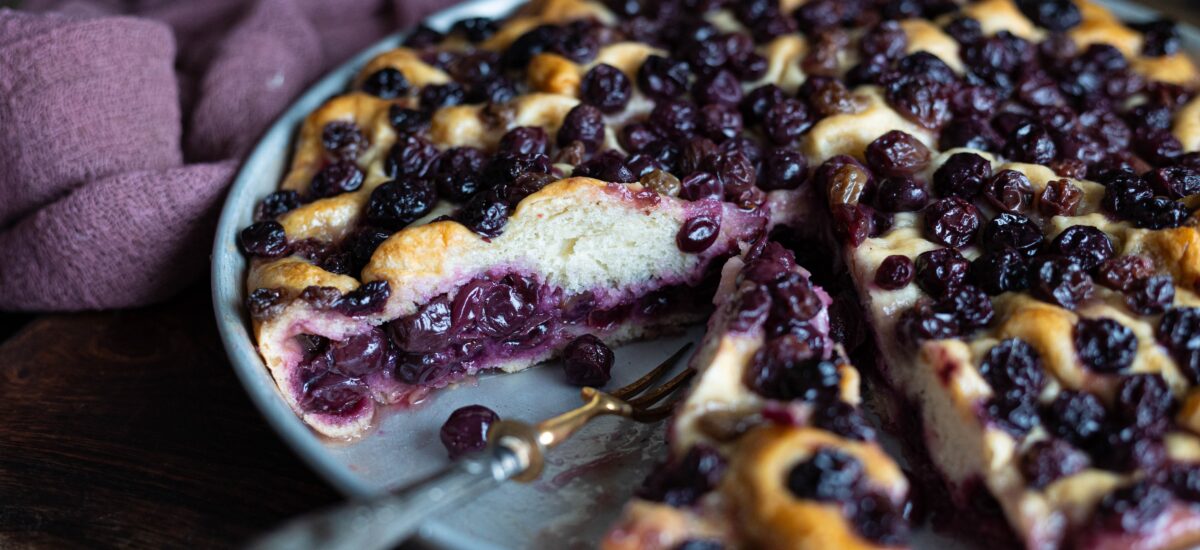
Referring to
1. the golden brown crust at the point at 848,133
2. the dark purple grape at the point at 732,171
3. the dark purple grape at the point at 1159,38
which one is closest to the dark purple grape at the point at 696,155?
the dark purple grape at the point at 732,171

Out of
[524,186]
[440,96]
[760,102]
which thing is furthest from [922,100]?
[440,96]

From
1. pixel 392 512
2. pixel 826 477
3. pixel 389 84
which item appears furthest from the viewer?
pixel 389 84

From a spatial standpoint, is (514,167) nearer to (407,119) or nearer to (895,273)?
(407,119)

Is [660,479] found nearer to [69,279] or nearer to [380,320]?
[380,320]

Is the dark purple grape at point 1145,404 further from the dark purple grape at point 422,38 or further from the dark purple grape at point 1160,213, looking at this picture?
the dark purple grape at point 422,38

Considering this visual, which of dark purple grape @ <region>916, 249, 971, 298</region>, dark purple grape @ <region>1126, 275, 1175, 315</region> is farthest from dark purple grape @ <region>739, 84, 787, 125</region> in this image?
dark purple grape @ <region>1126, 275, 1175, 315</region>

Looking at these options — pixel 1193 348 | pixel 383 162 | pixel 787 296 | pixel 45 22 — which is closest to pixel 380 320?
pixel 383 162

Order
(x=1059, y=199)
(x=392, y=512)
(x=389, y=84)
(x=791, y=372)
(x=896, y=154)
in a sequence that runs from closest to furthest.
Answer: (x=392, y=512) → (x=791, y=372) → (x=1059, y=199) → (x=896, y=154) → (x=389, y=84)
